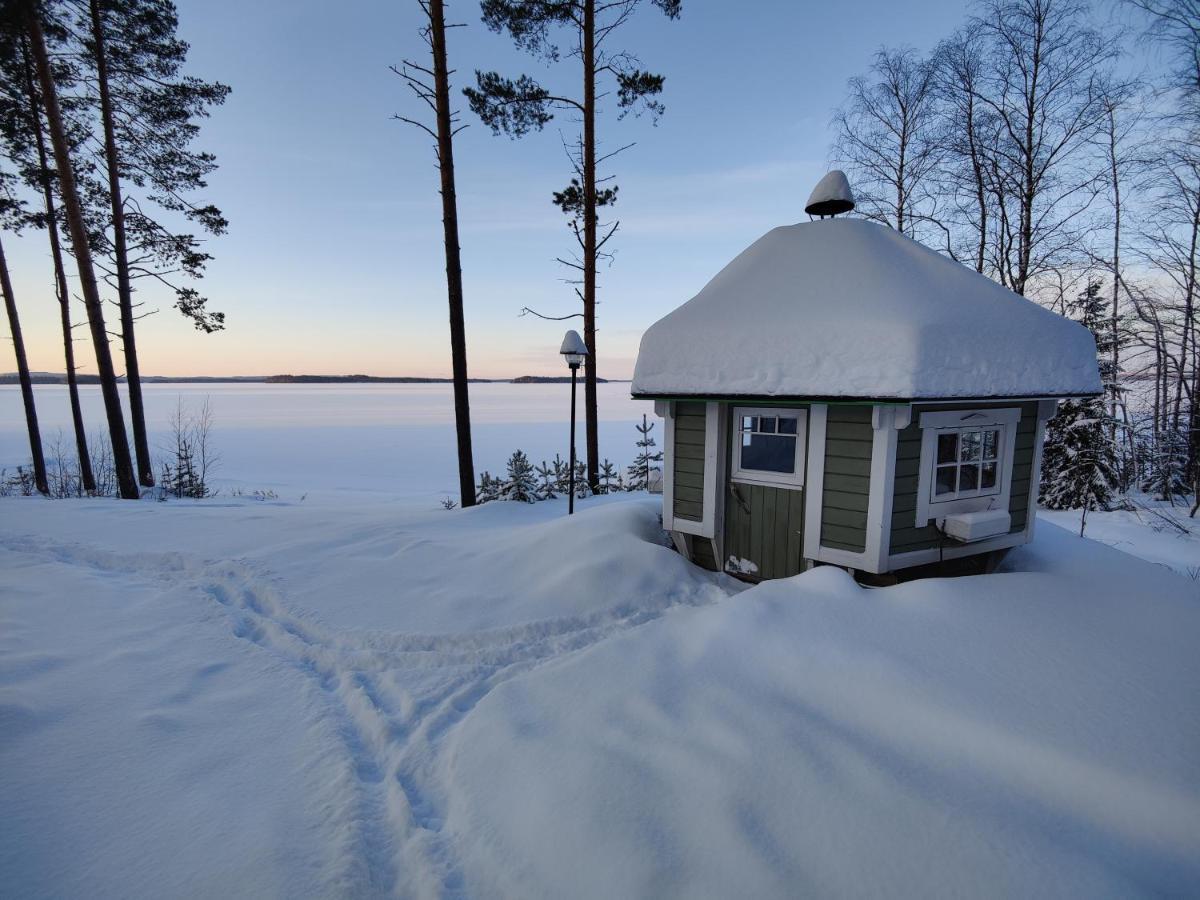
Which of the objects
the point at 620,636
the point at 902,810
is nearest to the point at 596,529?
the point at 620,636

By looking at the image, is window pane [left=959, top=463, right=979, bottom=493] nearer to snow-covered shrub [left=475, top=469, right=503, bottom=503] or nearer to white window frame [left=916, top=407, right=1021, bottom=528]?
white window frame [left=916, top=407, right=1021, bottom=528]

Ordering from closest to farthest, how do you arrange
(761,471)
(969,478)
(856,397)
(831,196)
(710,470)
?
(856,397) → (969,478) → (761,471) → (710,470) → (831,196)

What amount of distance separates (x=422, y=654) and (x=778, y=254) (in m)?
5.80

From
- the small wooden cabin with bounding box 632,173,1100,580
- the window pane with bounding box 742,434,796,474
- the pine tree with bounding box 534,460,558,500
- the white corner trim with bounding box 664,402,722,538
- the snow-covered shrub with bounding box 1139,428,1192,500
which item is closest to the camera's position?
the small wooden cabin with bounding box 632,173,1100,580

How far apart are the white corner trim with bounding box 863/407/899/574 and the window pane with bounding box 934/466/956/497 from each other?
1.00 metres

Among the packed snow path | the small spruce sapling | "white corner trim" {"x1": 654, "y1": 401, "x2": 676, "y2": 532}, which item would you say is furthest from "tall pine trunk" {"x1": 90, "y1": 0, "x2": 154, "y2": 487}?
"white corner trim" {"x1": 654, "y1": 401, "x2": 676, "y2": 532}

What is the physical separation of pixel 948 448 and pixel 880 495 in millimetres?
1221

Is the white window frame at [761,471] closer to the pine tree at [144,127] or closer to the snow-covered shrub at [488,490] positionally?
the snow-covered shrub at [488,490]

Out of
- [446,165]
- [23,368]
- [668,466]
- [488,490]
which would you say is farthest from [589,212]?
[23,368]

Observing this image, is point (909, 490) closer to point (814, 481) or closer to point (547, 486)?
point (814, 481)

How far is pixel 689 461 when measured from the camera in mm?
6352

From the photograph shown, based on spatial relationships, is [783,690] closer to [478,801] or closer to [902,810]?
[902,810]

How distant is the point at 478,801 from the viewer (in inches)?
110

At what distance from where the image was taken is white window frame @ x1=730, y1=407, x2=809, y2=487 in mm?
5570
